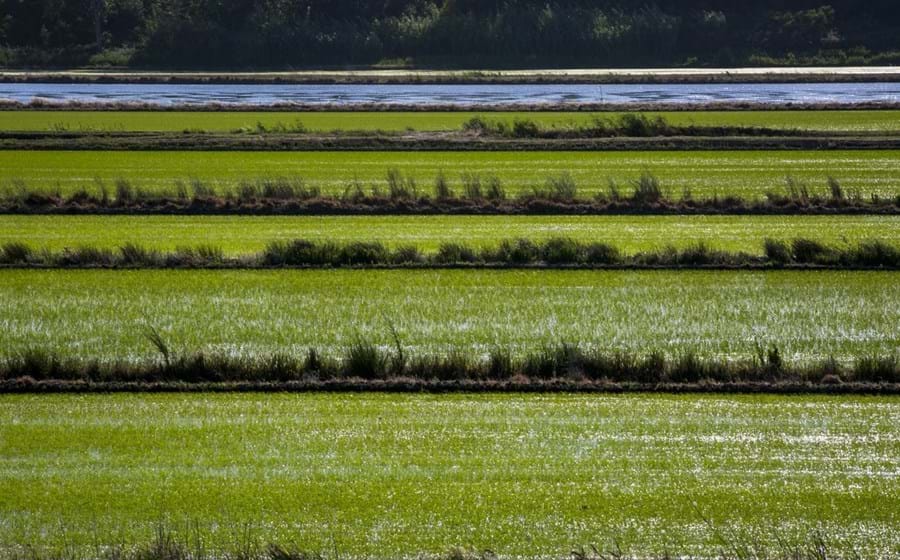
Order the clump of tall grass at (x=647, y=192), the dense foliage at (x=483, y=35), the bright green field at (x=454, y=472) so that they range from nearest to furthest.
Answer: the bright green field at (x=454, y=472) → the clump of tall grass at (x=647, y=192) → the dense foliage at (x=483, y=35)

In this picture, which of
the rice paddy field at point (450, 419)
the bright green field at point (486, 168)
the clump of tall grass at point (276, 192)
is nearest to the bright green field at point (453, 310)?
the rice paddy field at point (450, 419)

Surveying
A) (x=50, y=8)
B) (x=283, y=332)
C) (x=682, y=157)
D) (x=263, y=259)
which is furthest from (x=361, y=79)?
(x=283, y=332)

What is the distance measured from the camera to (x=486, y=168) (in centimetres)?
3753

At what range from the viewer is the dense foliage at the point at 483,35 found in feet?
386

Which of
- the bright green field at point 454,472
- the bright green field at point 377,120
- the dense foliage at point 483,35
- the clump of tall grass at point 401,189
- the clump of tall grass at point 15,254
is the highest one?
the bright green field at point 454,472

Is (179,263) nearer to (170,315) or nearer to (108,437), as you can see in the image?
(170,315)

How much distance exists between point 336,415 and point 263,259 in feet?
31.8

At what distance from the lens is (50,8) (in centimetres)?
→ 12394

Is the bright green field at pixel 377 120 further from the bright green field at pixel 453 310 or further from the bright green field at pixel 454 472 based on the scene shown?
the bright green field at pixel 454 472

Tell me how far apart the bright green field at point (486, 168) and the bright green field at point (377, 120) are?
8.50m

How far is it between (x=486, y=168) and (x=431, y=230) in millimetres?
10722

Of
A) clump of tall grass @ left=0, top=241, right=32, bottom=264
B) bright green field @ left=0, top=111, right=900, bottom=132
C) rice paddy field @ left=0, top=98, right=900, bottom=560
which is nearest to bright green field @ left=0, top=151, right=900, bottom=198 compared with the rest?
rice paddy field @ left=0, top=98, right=900, bottom=560

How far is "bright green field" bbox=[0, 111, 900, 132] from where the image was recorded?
164 ft

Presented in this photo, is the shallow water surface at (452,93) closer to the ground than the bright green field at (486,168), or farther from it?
closer to the ground
